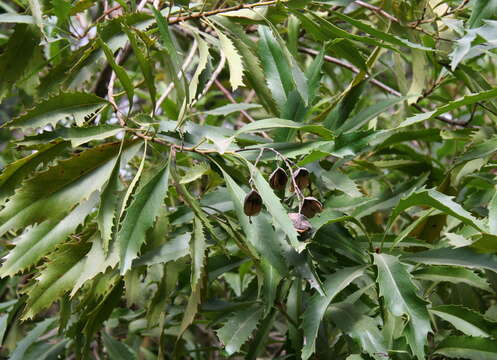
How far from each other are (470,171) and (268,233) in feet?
1.57

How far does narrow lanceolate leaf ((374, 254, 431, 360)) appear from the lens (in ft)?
2.57

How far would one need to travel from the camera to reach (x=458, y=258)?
3.04 feet

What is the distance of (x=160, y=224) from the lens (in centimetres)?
98

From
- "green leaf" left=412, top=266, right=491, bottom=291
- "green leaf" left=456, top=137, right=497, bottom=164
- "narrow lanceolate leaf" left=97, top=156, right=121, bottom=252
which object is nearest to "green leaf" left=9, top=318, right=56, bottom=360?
"narrow lanceolate leaf" left=97, top=156, right=121, bottom=252

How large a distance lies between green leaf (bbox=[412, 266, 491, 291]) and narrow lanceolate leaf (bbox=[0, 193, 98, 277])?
0.50 meters

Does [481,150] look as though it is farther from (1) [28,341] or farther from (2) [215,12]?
(1) [28,341]

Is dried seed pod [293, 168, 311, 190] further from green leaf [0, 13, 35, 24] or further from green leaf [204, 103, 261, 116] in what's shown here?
green leaf [0, 13, 35, 24]

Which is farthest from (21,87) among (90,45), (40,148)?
(40,148)

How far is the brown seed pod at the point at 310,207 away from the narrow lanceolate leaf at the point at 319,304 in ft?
0.36

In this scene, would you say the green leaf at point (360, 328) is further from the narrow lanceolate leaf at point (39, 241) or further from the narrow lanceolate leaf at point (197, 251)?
the narrow lanceolate leaf at point (39, 241)

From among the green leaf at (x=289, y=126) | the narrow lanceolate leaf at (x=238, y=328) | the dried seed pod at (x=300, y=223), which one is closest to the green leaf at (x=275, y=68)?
the green leaf at (x=289, y=126)

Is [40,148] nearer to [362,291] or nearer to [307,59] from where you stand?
[362,291]

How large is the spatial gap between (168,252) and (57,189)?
0.20m

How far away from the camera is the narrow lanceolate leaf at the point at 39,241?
2.73ft
